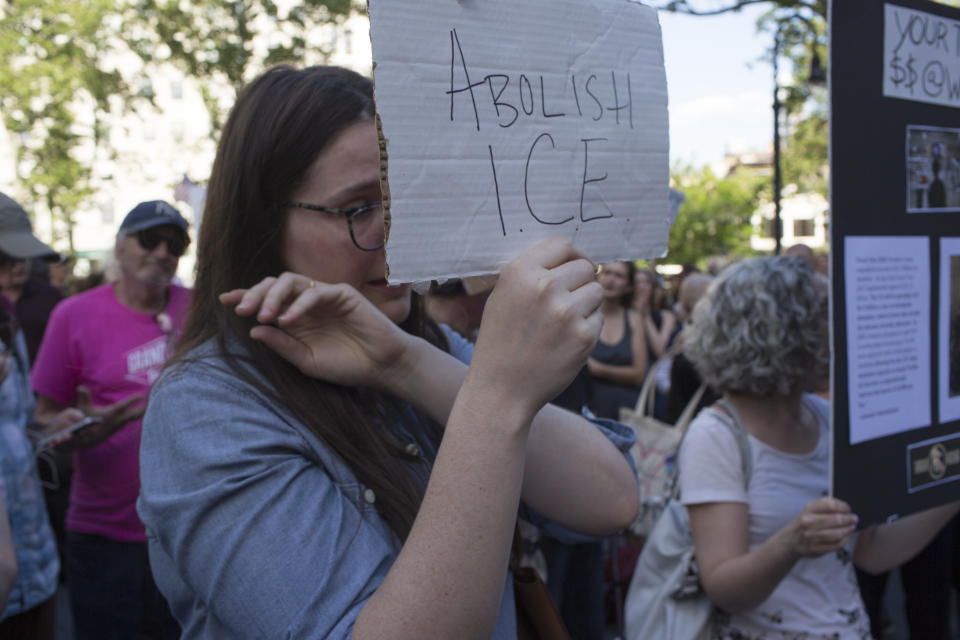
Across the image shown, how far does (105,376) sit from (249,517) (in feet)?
8.58

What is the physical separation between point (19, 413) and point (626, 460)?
2177 mm

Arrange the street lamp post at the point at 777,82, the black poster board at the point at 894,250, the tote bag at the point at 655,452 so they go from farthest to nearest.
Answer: the street lamp post at the point at 777,82 → the tote bag at the point at 655,452 → the black poster board at the point at 894,250

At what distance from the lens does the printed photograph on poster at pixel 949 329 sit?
1.87 meters

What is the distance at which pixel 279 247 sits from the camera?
4.32ft

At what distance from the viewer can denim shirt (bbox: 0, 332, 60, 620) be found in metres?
2.48

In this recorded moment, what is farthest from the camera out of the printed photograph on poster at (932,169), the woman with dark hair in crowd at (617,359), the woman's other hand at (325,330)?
the woman with dark hair in crowd at (617,359)

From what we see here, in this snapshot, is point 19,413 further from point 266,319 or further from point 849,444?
point 849,444

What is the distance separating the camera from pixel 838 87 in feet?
5.40

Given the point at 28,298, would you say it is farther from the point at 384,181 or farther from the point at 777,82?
the point at 777,82

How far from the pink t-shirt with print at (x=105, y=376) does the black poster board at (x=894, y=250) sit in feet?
8.11

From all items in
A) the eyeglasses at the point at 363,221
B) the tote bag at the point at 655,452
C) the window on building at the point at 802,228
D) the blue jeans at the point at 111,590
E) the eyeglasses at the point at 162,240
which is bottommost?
the blue jeans at the point at 111,590

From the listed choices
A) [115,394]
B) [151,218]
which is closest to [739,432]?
[115,394]

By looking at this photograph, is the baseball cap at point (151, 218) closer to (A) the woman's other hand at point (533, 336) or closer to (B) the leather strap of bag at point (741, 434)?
(B) the leather strap of bag at point (741, 434)

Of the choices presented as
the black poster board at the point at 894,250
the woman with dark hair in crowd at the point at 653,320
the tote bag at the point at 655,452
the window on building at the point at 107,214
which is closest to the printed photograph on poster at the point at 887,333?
the black poster board at the point at 894,250
